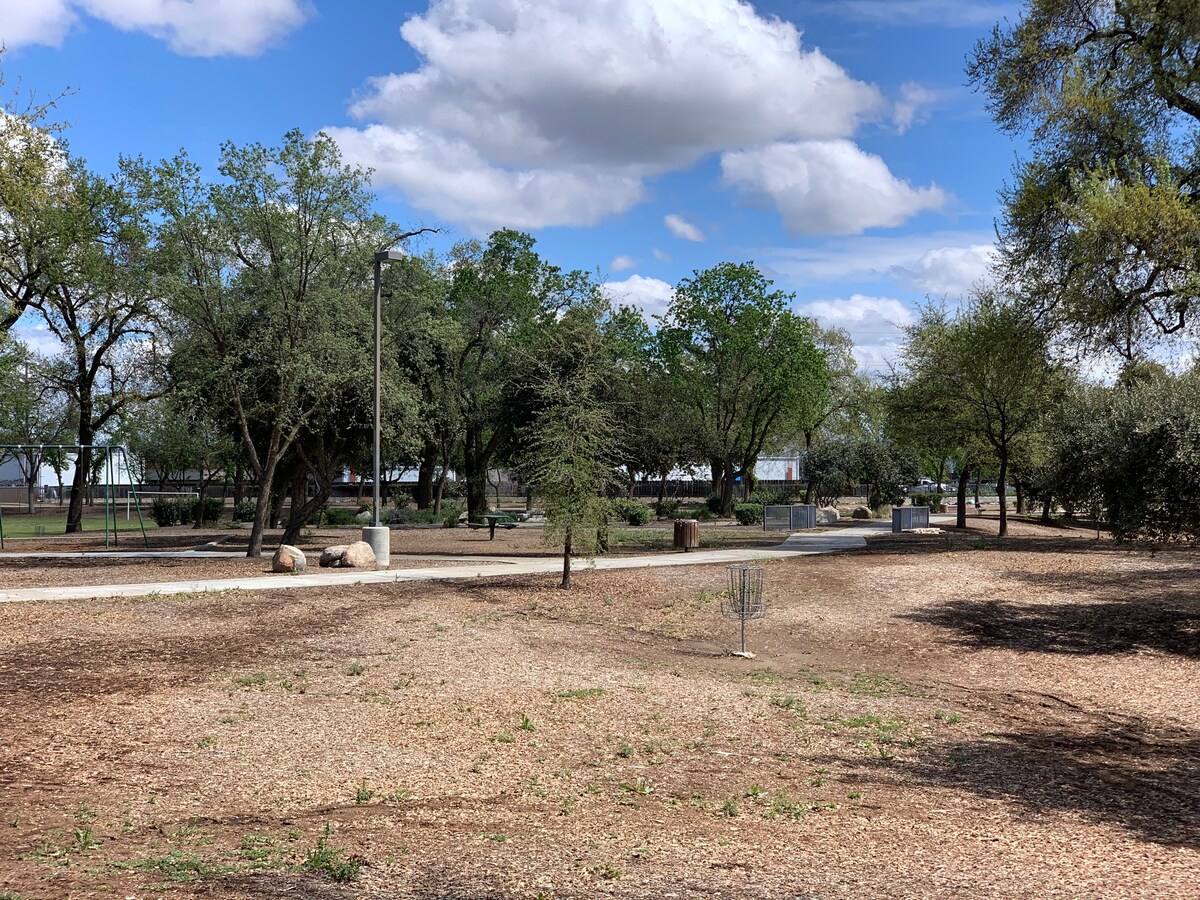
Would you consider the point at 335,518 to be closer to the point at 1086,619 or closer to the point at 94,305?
the point at 94,305

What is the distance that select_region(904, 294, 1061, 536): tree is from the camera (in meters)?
29.0

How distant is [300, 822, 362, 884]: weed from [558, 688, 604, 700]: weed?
4.72m

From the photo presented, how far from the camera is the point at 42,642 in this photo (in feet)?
40.3

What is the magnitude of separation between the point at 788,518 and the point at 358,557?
20.8 meters

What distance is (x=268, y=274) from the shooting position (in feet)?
73.7

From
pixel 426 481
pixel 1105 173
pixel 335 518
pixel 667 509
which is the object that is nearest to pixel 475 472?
pixel 335 518

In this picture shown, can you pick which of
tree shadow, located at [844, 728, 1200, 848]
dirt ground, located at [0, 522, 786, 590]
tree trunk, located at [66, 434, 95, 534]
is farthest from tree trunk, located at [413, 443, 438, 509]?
tree shadow, located at [844, 728, 1200, 848]

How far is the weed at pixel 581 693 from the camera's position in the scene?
1016cm

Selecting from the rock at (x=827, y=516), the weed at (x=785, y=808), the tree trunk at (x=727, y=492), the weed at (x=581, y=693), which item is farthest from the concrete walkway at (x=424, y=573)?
the tree trunk at (x=727, y=492)

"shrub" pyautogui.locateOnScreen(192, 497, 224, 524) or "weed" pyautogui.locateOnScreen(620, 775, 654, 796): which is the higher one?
"shrub" pyautogui.locateOnScreen(192, 497, 224, 524)

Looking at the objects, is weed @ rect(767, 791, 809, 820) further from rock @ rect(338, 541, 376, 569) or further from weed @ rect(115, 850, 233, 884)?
rock @ rect(338, 541, 376, 569)

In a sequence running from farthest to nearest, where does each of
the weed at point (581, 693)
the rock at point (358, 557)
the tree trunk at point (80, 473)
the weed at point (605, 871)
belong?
the tree trunk at point (80, 473) → the rock at point (358, 557) → the weed at point (581, 693) → the weed at point (605, 871)

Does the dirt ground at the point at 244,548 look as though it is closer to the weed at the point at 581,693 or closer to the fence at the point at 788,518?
the fence at the point at 788,518

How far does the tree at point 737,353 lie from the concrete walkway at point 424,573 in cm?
1842
